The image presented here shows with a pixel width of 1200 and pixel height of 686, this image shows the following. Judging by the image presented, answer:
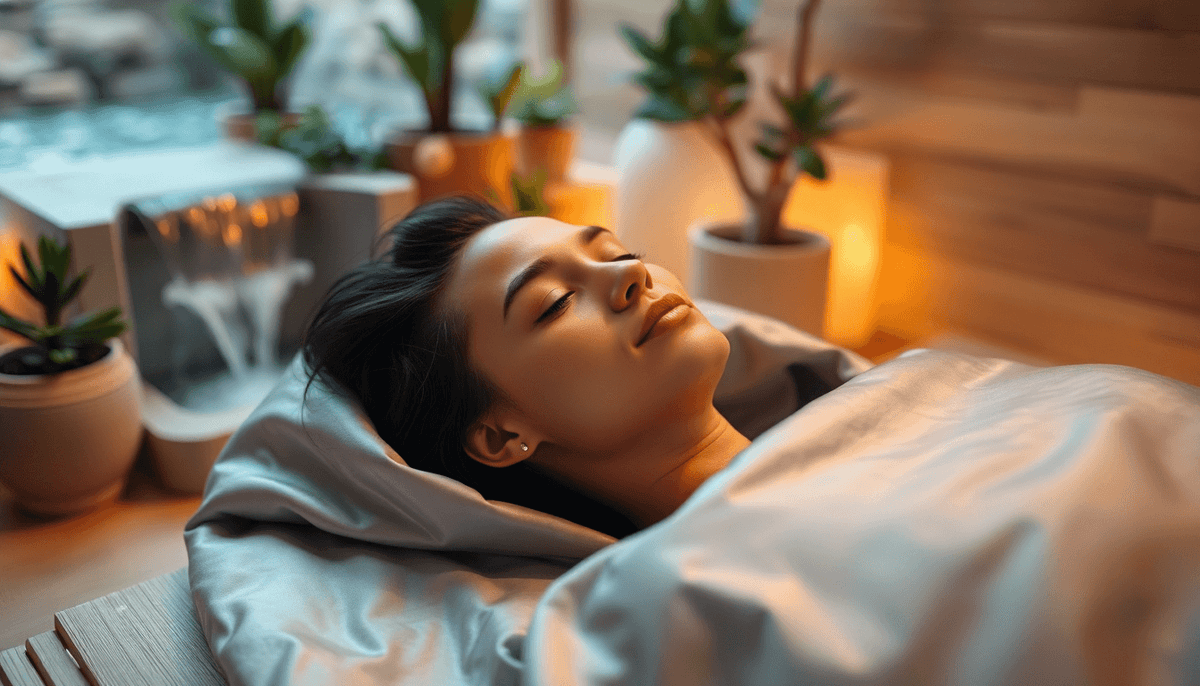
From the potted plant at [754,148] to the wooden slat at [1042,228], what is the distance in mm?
381

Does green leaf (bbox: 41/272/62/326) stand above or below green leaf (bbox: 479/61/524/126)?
below

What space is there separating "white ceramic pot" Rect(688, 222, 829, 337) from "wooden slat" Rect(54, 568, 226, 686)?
1.46 m

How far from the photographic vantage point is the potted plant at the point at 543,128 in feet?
9.19

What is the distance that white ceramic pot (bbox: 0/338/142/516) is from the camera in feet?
5.92

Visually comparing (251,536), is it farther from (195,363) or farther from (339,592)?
(195,363)

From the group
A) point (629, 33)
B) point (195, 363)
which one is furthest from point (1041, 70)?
point (195, 363)

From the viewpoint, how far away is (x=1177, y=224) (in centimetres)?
214

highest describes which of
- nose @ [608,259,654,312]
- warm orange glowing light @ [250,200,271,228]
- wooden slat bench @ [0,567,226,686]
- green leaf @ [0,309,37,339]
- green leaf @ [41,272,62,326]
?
nose @ [608,259,654,312]

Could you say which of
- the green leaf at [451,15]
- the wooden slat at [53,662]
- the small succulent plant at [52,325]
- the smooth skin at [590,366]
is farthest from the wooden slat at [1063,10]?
the wooden slat at [53,662]

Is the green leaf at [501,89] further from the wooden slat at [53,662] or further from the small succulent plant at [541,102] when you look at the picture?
the wooden slat at [53,662]

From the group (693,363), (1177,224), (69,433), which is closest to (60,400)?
(69,433)

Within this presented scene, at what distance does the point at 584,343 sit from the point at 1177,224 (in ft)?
5.74

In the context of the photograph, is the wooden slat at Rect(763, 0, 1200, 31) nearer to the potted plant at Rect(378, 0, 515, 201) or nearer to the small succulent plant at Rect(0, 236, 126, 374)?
the potted plant at Rect(378, 0, 515, 201)

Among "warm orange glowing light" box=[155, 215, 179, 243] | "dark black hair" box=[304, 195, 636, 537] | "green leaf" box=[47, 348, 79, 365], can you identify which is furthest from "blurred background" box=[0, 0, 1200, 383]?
"dark black hair" box=[304, 195, 636, 537]
